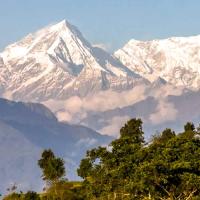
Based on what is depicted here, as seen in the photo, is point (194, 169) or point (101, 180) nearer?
point (194, 169)

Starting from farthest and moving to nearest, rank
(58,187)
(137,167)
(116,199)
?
(58,187) → (116,199) → (137,167)

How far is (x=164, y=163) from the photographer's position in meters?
91.6

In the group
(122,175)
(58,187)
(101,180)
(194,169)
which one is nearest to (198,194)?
(194,169)

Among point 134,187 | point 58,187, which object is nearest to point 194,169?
point 134,187

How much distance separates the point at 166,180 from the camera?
297 ft

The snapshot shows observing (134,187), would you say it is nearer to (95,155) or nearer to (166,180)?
(166,180)

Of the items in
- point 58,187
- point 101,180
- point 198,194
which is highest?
point 58,187

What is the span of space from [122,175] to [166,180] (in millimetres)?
11236

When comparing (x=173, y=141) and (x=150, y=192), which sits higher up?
(x=173, y=141)

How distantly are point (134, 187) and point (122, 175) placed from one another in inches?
333

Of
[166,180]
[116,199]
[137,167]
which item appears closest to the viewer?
[166,180]

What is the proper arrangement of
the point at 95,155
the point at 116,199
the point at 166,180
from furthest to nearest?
the point at 95,155 < the point at 116,199 < the point at 166,180

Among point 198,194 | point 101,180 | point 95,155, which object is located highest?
point 95,155

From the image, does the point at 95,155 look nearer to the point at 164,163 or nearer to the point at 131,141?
the point at 131,141
